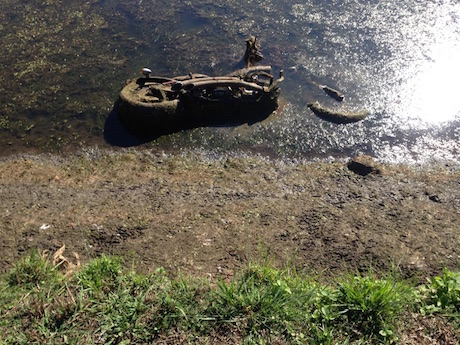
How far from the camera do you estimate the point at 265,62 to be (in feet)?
43.2

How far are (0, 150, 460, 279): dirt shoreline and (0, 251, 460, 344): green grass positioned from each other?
49.2 inches

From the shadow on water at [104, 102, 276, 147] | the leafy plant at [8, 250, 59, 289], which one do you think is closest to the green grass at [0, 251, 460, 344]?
the leafy plant at [8, 250, 59, 289]

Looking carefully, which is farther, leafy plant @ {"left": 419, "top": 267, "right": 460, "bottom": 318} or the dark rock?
the dark rock

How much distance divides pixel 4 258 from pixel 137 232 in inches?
80.6

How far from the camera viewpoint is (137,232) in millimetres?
6859

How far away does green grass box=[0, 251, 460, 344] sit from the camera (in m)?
4.07

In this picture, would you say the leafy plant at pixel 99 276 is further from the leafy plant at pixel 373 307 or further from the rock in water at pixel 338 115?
the rock in water at pixel 338 115

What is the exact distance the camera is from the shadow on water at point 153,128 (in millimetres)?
10273

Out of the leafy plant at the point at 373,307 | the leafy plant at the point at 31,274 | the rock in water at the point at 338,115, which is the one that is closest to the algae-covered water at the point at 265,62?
the rock in water at the point at 338,115

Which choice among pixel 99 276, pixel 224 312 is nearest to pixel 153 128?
pixel 99 276

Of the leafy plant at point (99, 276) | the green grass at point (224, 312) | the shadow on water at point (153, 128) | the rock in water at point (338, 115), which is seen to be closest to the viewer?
the green grass at point (224, 312)

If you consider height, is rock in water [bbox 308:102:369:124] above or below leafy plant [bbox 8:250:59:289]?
below

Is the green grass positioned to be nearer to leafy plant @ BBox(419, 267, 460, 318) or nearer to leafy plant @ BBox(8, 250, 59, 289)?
leafy plant @ BBox(419, 267, 460, 318)

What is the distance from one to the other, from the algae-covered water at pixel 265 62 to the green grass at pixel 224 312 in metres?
6.12
